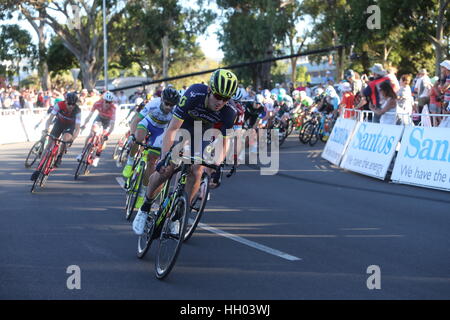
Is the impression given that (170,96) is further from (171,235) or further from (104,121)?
(104,121)

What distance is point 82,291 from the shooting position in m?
5.89

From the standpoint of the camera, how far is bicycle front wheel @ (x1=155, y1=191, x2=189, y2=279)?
626 cm

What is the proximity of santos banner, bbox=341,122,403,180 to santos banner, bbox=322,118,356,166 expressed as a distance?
0.40 metres

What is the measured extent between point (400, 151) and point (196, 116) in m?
7.55

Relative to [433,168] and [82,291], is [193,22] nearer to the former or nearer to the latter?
[433,168]

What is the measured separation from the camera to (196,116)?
7324 millimetres

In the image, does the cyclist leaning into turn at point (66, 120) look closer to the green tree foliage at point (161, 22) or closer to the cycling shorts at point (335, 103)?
the cycling shorts at point (335, 103)

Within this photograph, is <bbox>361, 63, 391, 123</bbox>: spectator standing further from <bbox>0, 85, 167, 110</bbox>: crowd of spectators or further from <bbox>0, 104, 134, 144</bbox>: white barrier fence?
<bbox>0, 85, 167, 110</bbox>: crowd of spectators

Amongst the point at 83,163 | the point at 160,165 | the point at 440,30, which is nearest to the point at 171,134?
the point at 160,165

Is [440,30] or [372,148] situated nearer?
[372,148]

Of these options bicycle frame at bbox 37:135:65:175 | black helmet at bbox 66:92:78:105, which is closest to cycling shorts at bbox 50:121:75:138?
black helmet at bbox 66:92:78:105

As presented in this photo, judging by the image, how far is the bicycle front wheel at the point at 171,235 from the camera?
20.5 feet
